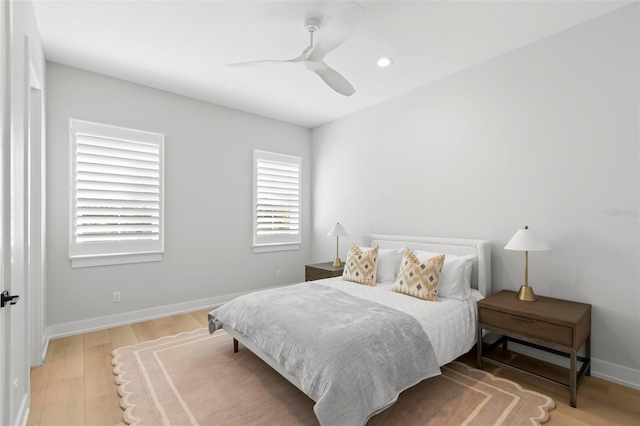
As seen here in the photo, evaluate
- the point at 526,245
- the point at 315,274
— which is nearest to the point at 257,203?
the point at 315,274

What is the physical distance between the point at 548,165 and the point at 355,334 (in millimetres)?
2368

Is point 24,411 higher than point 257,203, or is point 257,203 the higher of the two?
point 257,203

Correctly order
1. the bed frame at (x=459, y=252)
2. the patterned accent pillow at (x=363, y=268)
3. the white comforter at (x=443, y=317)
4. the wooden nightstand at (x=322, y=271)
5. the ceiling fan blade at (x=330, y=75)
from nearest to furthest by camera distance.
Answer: the white comforter at (x=443, y=317) < the ceiling fan blade at (x=330, y=75) < the bed frame at (x=459, y=252) < the patterned accent pillow at (x=363, y=268) < the wooden nightstand at (x=322, y=271)

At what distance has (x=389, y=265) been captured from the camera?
3.56m

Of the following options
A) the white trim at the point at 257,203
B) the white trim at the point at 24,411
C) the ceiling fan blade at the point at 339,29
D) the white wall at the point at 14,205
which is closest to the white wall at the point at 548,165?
the white trim at the point at 257,203

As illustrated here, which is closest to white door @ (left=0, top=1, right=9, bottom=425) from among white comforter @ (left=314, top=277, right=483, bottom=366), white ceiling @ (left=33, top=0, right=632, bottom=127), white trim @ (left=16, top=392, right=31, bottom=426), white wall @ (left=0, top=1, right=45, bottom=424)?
white wall @ (left=0, top=1, right=45, bottom=424)

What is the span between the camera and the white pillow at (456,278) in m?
2.89

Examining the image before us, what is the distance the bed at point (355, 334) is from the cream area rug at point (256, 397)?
0.72ft

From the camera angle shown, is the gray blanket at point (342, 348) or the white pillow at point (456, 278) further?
the white pillow at point (456, 278)

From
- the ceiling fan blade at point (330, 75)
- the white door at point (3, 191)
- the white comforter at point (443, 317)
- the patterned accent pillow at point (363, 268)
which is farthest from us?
the patterned accent pillow at point (363, 268)

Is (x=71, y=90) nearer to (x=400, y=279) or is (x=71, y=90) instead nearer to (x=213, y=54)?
(x=213, y=54)

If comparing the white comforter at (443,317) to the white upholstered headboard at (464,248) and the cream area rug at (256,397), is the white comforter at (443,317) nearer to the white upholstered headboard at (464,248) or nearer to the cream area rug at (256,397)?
the white upholstered headboard at (464,248)

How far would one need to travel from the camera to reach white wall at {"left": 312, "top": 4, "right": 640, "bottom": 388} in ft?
8.06

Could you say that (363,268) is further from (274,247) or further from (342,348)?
(274,247)
